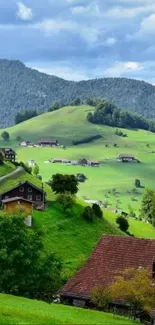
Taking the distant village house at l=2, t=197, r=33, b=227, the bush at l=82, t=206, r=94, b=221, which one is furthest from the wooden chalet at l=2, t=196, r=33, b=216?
the bush at l=82, t=206, r=94, b=221

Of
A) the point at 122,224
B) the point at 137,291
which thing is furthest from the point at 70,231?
the point at 137,291

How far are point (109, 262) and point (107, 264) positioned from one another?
279mm

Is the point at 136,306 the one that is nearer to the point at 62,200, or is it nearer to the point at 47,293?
the point at 47,293

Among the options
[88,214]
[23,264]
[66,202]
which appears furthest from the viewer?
[66,202]

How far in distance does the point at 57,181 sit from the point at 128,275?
6520 cm

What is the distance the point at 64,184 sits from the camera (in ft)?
380

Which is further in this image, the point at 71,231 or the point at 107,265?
the point at 71,231

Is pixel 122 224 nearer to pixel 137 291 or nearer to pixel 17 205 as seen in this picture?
pixel 17 205

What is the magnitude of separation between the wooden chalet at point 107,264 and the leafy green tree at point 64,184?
57201 millimetres

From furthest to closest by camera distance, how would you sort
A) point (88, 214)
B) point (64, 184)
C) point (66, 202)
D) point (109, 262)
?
point (64, 184)
point (66, 202)
point (88, 214)
point (109, 262)

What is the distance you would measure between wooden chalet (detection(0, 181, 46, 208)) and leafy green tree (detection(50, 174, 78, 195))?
9.90ft

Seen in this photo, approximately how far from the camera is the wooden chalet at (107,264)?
178 feet

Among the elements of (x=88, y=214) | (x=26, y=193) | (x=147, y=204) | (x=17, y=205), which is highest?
(x=26, y=193)

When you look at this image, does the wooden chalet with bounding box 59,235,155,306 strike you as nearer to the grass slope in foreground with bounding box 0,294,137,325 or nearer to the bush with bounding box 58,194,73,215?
the grass slope in foreground with bounding box 0,294,137,325
